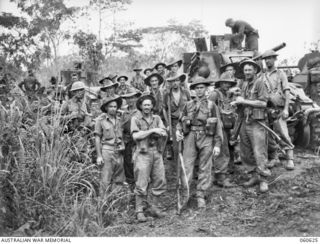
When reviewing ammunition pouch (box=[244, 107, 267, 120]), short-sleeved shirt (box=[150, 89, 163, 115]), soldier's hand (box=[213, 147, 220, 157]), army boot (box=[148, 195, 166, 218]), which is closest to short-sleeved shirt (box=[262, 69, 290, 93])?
ammunition pouch (box=[244, 107, 267, 120])

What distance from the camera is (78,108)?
23.7ft

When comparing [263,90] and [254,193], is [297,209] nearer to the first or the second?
[254,193]

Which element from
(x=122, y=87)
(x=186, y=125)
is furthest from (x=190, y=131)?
(x=122, y=87)

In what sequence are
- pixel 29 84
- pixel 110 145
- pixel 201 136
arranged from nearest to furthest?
pixel 201 136 → pixel 110 145 → pixel 29 84

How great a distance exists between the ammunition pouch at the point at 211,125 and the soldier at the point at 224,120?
67 cm

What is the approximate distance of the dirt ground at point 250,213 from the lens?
5.56m

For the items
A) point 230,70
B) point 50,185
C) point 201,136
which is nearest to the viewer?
point 50,185

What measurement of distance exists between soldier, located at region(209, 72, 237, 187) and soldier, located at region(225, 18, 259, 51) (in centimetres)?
301

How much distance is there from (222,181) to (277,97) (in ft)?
5.63

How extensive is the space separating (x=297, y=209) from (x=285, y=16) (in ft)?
10.1

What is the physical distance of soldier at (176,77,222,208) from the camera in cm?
626

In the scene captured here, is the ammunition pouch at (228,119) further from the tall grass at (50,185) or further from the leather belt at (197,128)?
the tall grass at (50,185)

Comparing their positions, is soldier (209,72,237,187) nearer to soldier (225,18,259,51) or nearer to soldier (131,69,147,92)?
soldier (225,18,259,51)

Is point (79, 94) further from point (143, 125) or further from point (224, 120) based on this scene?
point (224, 120)
